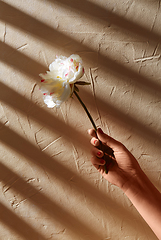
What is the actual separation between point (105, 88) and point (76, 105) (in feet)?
0.41

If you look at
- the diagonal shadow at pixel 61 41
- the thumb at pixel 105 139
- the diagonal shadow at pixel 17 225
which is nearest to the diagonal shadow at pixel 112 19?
the diagonal shadow at pixel 61 41

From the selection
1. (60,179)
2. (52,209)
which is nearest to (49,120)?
(60,179)

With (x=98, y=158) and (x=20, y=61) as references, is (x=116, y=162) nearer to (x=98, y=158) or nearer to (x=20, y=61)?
(x=98, y=158)

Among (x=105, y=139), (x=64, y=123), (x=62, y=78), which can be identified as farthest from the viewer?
(x=64, y=123)

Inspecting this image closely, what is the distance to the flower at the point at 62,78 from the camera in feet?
1.31

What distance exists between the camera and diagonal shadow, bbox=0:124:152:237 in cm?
65

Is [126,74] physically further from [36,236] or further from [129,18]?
[36,236]

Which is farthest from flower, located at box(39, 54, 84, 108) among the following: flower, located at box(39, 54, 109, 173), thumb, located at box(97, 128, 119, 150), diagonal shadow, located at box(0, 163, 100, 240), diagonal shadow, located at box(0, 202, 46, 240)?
diagonal shadow, located at box(0, 202, 46, 240)

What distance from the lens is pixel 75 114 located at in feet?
2.13

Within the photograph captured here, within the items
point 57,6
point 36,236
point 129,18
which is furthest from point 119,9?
point 36,236

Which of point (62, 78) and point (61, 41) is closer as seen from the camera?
point (62, 78)

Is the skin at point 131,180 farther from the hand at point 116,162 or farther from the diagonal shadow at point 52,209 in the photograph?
the diagonal shadow at point 52,209

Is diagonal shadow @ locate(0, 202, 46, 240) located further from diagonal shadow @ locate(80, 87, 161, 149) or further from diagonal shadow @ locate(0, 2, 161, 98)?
diagonal shadow @ locate(0, 2, 161, 98)

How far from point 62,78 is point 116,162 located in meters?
0.37
